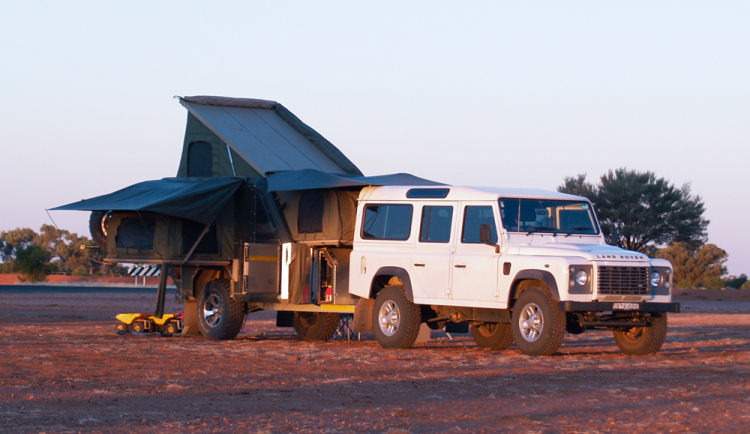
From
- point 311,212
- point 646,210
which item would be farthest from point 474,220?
point 646,210

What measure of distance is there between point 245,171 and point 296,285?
277cm

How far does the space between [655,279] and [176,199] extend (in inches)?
303

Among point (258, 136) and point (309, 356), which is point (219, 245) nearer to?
point (258, 136)

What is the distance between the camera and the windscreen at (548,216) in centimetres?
1361

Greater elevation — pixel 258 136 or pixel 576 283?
pixel 258 136

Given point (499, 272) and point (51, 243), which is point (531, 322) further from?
point (51, 243)

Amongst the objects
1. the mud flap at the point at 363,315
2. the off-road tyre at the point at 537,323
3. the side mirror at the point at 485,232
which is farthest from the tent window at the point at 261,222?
→ the off-road tyre at the point at 537,323

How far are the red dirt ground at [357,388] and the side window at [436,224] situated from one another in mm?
1691

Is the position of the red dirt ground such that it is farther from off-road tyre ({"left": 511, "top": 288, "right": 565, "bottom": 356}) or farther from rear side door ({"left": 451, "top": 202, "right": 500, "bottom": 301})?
rear side door ({"left": 451, "top": 202, "right": 500, "bottom": 301})

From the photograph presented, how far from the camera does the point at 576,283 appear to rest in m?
12.5

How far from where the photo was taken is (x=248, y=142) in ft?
59.0

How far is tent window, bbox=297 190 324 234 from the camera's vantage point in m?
15.8

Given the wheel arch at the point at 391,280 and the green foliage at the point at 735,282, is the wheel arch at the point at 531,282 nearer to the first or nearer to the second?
the wheel arch at the point at 391,280

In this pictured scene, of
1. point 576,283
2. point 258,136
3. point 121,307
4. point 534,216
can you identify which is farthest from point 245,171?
point 121,307
